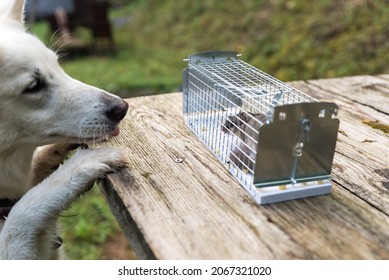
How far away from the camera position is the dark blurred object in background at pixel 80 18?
11.0 meters

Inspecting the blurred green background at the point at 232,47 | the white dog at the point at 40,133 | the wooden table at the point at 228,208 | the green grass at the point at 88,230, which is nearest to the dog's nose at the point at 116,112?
the white dog at the point at 40,133

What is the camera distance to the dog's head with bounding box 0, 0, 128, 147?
156 cm

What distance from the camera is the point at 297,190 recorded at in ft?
4.20

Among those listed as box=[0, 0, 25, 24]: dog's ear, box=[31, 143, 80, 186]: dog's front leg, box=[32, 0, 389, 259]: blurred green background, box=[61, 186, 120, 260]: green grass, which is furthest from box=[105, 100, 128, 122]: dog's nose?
box=[61, 186, 120, 260]: green grass

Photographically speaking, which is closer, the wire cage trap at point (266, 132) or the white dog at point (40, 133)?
the wire cage trap at point (266, 132)

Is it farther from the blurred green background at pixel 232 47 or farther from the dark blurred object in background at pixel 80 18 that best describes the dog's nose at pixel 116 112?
the dark blurred object in background at pixel 80 18

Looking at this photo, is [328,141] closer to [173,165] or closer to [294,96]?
[294,96]

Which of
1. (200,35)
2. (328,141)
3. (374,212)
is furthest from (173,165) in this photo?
(200,35)

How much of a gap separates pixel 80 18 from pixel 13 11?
33.3 ft

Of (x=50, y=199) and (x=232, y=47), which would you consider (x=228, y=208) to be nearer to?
(x=50, y=199)

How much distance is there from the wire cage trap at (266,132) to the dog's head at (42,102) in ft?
1.24

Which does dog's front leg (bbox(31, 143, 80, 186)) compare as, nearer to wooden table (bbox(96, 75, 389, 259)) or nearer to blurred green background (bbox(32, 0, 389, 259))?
wooden table (bbox(96, 75, 389, 259))

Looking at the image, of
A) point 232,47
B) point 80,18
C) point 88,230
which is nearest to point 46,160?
point 88,230

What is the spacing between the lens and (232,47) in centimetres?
813
